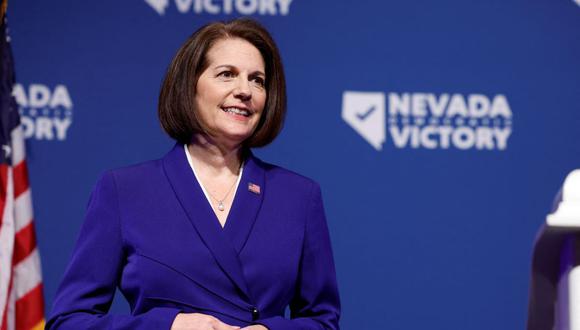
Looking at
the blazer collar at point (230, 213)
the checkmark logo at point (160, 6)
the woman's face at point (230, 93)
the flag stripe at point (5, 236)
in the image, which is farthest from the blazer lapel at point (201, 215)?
the checkmark logo at point (160, 6)

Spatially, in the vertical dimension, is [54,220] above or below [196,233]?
below

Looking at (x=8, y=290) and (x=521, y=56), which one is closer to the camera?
(x=8, y=290)

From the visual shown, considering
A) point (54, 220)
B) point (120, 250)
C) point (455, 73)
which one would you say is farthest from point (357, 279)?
point (120, 250)

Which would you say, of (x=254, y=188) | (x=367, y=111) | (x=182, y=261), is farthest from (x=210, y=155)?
(x=367, y=111)

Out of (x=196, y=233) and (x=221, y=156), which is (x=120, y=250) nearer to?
(x=196, y=233)

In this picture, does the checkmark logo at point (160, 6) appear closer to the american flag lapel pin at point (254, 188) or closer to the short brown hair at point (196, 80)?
the short brown hair at point (196, 80)

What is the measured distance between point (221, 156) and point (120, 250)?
0.30m

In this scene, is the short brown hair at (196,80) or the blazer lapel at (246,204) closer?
the blazer lapel at (246,204)

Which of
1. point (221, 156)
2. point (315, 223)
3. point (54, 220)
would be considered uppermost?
point (221, 156)

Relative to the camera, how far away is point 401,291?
→ 10.4 feet

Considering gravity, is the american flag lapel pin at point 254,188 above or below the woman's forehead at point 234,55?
below

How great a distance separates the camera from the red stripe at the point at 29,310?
9.43 ft

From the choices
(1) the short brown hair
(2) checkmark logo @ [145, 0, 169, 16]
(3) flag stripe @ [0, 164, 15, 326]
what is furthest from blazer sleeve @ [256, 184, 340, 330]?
(2) checkmark logo @ [145, 0, 169, 16]

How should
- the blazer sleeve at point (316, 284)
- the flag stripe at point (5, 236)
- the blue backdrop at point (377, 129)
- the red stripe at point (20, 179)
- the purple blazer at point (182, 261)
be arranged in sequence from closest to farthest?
the purple blazer at point (182, 261) → the blazer sleeve at point (316, 284) → the flag stripe at point (5, 236) → the red stripe at point (20, 179) → the blue backdrop at point (377, 129)
